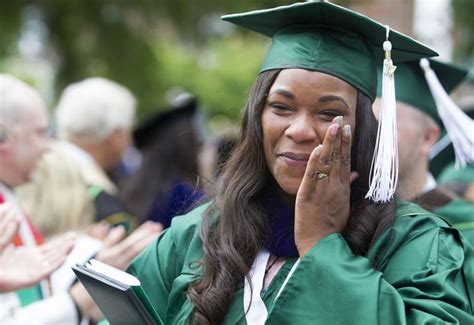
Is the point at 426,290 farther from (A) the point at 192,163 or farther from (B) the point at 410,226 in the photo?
(A) the point at 192,163

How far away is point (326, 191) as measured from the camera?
7.52ft

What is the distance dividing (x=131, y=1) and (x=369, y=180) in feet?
29.5

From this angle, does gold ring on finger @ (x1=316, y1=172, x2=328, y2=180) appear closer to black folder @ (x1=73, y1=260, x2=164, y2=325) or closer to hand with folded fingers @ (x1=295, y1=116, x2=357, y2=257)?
hand with folded fingers @ (x1=295, y1=116, x2=357, y2=257)

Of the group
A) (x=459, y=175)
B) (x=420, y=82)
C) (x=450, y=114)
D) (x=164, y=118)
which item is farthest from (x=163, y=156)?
(x=450, y=114)

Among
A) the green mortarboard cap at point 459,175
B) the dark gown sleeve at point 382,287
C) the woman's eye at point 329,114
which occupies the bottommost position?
the green mortarboard cap at point 459,175

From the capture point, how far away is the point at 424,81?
3809mm

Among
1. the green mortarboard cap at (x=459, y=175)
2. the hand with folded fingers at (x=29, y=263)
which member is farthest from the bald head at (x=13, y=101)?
the green mortarboard cap at (x=459, y=175)

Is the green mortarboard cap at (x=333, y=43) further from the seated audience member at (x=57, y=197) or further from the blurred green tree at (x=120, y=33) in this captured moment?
the blurred green tree at (x=120, y=33)

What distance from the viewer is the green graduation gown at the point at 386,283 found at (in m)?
2.22

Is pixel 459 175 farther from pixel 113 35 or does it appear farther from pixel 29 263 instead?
pixel 113 35

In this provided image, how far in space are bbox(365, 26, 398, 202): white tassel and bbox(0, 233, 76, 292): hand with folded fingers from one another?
4.16 feet

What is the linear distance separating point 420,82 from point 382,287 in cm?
178

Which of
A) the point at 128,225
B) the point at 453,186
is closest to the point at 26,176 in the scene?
the point at 128,225

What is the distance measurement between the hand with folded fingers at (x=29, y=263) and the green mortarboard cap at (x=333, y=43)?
3.61 ft
